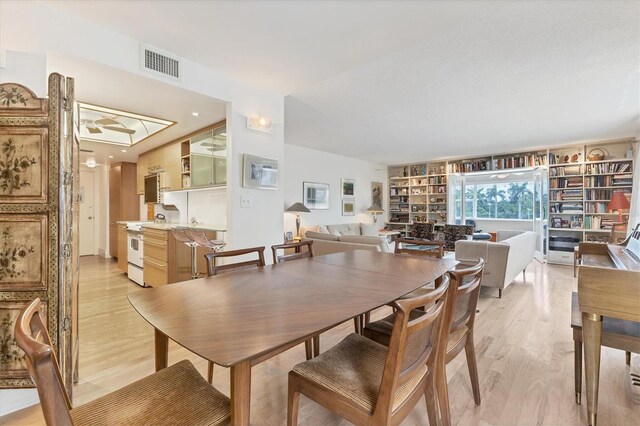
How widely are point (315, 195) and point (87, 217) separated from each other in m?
5.55

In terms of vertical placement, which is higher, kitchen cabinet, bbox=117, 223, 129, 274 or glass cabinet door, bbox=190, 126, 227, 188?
glass cabinet door, bbox=190, 126, 227, 188

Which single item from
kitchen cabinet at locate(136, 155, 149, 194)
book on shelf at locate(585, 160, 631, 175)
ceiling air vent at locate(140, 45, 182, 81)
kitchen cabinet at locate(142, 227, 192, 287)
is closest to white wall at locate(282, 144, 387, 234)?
kitchen cabinet at locate(142, 227, 192, 287)

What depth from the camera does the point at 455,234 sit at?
6414 mm

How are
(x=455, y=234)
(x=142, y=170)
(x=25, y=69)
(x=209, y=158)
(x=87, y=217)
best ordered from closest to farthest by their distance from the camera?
(x=25, y=69)
(x=209, y=158)
(x=142, y=170)
(x=455, y=234)
(x=87, y=217)

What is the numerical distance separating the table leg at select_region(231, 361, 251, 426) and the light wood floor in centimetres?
86

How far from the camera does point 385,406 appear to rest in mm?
942

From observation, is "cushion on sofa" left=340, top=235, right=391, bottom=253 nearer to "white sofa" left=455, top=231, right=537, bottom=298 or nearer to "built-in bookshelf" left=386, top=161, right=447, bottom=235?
"white sofa" left=455, top=231, right=537, bottom=298

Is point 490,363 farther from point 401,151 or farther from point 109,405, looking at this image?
point 401,151

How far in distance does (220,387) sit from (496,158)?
7483 mm

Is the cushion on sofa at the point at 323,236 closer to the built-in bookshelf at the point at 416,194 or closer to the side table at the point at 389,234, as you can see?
the side table at the point at 389,234

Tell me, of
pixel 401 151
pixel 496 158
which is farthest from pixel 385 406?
pixel 496 158

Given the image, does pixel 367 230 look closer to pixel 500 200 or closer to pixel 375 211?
pixel 375 211

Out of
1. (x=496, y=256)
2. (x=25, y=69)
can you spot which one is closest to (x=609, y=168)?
(x=496, y=256)

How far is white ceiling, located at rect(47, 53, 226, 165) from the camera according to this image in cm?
219
